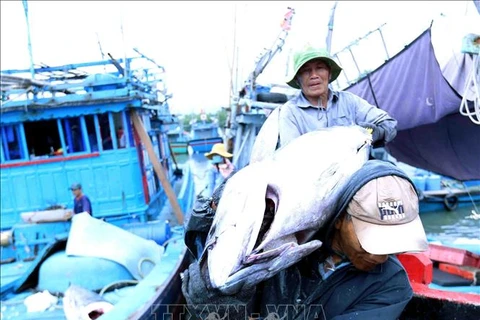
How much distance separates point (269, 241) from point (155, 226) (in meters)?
6.28

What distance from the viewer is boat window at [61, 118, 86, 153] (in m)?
8.52

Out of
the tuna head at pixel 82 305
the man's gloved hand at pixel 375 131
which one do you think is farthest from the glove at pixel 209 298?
the tuna head at pixel 82 305

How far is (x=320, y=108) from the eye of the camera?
2.11 meters

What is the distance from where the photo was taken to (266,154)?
182 centimetres

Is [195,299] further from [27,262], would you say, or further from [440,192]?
[440,192]

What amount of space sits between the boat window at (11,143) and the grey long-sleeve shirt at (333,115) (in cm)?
834

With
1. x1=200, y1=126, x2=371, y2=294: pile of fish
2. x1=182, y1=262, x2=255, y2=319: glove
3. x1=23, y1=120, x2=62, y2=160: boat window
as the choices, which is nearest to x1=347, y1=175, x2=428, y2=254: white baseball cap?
x1=200, y1=126, x2=371, y2=294: pile of fish

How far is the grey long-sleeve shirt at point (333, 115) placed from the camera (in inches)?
79.4

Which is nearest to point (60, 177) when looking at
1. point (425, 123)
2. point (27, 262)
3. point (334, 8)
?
point (27, 262)

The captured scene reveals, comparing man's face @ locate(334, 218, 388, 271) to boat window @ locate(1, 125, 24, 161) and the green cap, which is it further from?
boat window @ locate(1, 125, 24, 161)

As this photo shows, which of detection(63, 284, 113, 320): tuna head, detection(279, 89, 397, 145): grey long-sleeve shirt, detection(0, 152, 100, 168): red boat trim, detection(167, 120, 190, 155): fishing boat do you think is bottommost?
detection(167, 120, 190, 155): fishing boat

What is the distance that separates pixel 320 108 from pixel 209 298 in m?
1.27

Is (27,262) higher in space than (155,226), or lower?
lower

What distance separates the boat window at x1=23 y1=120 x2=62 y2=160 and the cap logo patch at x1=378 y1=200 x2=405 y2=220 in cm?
878
